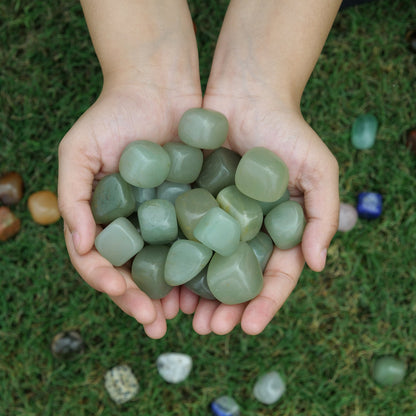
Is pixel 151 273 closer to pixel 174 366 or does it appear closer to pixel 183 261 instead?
pixel 183 261

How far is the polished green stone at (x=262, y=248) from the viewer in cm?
118

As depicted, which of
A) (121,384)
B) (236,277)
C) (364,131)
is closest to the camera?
(236,277)

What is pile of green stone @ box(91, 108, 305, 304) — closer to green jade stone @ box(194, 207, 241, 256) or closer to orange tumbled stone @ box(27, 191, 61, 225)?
green jade stone @ box(194, 207, 241, 256)

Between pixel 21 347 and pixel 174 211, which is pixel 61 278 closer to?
pixel 21 347

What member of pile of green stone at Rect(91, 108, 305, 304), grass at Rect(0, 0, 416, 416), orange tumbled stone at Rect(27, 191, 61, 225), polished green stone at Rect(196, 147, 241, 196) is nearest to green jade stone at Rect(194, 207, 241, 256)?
pile of green stone at Rect(91, 108, 305, 304)

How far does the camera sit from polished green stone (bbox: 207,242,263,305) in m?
1.09

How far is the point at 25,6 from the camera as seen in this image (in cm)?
179

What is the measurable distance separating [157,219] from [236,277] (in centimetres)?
20

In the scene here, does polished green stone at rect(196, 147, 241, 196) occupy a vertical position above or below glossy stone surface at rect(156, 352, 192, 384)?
above

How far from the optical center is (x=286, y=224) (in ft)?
3.73

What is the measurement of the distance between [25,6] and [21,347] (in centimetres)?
108

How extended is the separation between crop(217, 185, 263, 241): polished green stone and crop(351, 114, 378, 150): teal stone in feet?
2.29

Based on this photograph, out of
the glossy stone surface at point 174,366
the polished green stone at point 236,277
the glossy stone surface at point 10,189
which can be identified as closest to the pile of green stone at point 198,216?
the polished green stone at point 236,277

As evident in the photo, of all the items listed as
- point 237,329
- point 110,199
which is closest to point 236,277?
point 110,199
